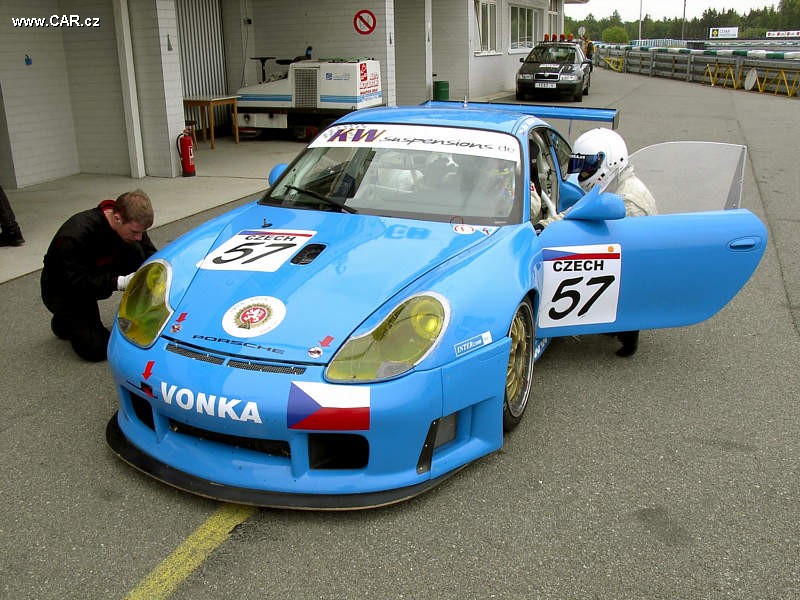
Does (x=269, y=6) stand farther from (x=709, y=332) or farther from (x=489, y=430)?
(x=489, y=430)

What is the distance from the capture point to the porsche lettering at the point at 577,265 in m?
4.14

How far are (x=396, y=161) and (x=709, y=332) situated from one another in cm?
252

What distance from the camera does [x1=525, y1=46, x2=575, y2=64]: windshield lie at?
24.0 metres

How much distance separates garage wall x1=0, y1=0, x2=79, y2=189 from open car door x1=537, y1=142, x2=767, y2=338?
28.0 feet

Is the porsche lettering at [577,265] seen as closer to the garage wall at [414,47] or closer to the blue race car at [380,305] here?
the blue race car at [380,305]

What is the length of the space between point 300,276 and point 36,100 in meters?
8.84

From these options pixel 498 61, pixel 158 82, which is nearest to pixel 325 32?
pixel 158 82

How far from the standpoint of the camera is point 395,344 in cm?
302

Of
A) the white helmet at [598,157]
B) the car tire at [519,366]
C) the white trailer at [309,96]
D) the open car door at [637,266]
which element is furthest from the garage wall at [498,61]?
the car tire at [519,366]

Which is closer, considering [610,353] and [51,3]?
[610,353]

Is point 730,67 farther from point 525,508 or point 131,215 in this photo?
point 525,508

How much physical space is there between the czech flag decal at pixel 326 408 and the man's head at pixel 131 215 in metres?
1.80

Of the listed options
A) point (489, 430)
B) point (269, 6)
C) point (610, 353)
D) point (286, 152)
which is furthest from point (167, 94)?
point (489, 430)

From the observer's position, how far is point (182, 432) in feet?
10.1
